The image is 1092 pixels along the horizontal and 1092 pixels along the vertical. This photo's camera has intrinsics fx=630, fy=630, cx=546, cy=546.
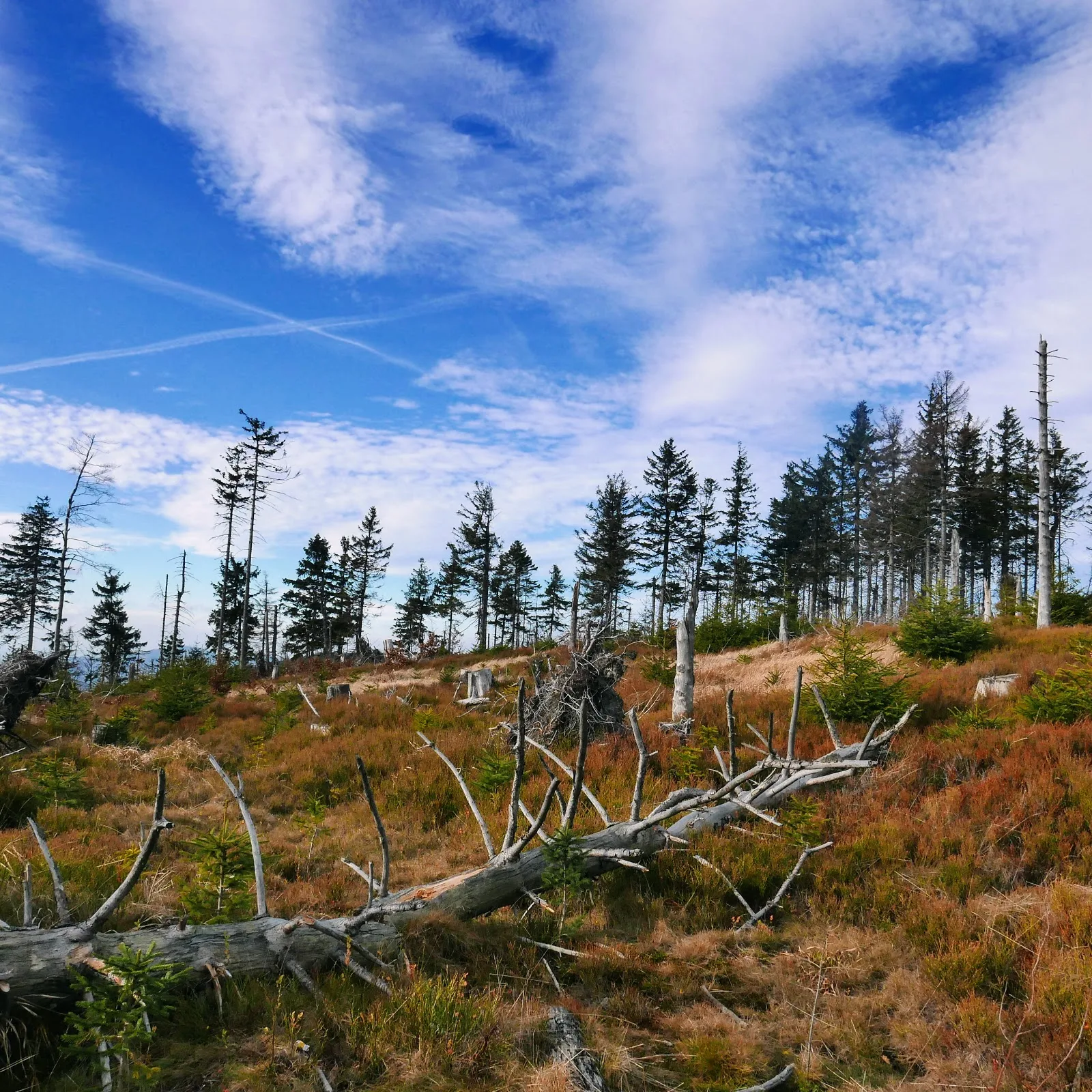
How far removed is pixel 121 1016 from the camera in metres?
2.94

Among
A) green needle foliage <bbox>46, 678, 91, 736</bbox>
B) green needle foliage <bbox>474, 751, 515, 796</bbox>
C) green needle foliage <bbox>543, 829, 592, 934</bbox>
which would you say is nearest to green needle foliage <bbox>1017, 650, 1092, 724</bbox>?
green needle foliage <bbox>474, 751, 515, 796</bbox>

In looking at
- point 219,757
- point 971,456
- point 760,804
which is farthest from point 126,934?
point 971,456

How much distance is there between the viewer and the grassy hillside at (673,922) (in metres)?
3.42

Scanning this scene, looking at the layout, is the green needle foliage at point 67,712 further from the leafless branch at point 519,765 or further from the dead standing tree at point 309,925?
the leafless branch at point 519,765

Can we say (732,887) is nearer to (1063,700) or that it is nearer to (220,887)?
(220,887)

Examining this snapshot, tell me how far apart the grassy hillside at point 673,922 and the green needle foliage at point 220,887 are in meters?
0.03

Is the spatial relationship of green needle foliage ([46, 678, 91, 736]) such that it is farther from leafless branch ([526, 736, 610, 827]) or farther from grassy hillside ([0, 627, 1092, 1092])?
leafless branch ([526, 736, 610, 827])

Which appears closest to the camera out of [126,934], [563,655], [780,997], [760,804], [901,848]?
[126,934]

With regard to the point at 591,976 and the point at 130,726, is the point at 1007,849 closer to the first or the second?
the point at 591,976

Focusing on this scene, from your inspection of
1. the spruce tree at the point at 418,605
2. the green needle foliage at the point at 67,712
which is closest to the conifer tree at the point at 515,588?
the spruce tree at the point at 418,605

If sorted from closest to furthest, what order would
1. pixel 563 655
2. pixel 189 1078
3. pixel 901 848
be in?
pixel 189 1078 → pixel 901 848 → pixel 563 655

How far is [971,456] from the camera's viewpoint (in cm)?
3731

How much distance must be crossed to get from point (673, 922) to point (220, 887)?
11.7 feet

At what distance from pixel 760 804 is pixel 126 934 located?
6.02 meters
